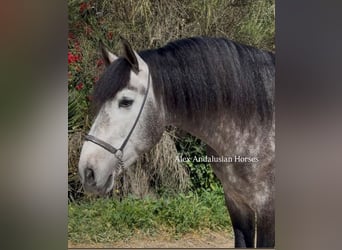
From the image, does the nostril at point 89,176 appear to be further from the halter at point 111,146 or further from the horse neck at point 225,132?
the horse neck at point 225,132

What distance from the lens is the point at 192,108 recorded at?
4.41m

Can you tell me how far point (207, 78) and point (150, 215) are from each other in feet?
4.60

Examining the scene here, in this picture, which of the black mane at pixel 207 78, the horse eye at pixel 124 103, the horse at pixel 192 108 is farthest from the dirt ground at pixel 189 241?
the horse eye at pixel 124 103

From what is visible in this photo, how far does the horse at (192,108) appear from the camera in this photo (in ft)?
14.3

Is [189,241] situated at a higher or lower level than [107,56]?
lower

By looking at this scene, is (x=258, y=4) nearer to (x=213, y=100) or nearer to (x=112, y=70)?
(x=213, y=100)

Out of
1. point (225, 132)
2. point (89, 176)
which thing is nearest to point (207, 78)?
point (225, 132)

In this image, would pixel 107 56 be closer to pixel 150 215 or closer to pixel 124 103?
pixel 124 103

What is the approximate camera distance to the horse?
4371mm

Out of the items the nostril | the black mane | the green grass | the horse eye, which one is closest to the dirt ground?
the green grass

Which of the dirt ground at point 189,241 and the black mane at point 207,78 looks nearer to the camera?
the black mane at point 207,78
